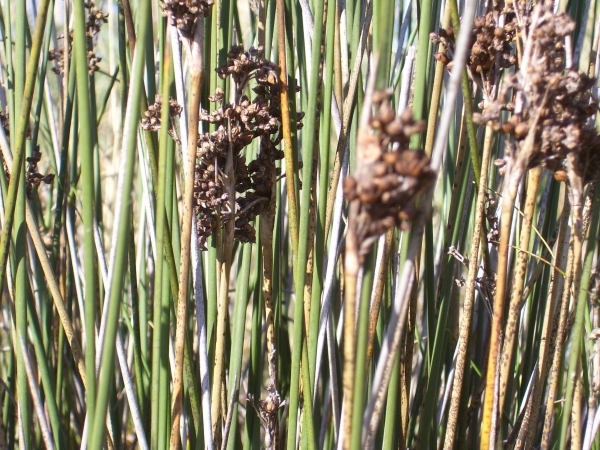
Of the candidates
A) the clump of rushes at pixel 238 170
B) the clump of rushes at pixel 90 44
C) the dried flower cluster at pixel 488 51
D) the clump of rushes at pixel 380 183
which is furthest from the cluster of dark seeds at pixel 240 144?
the clump of rushes at pixel 90 44

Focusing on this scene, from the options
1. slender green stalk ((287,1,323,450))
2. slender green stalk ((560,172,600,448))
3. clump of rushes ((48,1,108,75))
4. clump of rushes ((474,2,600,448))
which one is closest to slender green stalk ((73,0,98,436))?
slender green stalk ((287,1,323,450))

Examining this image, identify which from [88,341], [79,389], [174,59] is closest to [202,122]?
[174,59]

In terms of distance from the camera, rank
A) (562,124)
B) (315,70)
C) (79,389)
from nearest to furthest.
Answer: (562,124) → (315,70) → (79,389)

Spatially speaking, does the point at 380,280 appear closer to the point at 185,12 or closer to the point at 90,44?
the point at 185,12

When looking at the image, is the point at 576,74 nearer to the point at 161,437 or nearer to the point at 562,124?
the point at 562,124

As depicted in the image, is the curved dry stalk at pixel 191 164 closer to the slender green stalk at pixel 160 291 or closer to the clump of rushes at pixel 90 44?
the slender green stalk at pixel 160 291

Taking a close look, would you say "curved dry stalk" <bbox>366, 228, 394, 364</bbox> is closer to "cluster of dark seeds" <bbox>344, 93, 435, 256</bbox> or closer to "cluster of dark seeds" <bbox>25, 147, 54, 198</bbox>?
"cluster of dark seeds" <bbox>344, 93, 435, 256</bbox>

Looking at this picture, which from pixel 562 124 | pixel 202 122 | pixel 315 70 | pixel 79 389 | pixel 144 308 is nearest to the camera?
pixel 562 124
